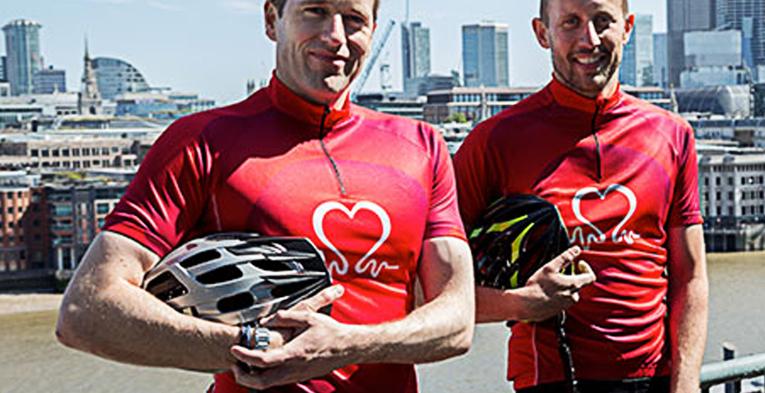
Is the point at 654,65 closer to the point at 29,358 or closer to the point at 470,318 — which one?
the point at 29,358

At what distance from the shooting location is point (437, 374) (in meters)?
6.62

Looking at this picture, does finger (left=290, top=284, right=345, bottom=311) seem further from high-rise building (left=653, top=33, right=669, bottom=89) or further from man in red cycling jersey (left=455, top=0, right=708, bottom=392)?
high-rise building (left=653, top=33, right=669, bottom=89)

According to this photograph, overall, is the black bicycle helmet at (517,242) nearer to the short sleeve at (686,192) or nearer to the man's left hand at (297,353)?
the short sleeve at (686,192)

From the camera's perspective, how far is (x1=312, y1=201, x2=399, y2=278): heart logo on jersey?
82 cm

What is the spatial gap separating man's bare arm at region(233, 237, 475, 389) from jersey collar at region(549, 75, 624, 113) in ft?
0.90

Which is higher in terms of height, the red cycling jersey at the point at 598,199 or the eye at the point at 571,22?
the eye at the point at 571,22

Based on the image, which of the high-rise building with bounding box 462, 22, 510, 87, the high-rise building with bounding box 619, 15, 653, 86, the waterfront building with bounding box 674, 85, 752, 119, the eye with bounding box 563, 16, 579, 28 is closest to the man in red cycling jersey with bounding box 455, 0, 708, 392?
the eye with bounding box 563, 16, 579, 28

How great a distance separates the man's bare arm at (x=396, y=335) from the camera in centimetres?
76

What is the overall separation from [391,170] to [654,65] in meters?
67.6

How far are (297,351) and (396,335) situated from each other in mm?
76

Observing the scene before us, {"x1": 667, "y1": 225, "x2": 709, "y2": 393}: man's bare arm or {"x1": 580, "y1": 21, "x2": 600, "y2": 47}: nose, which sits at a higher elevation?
{"x1": 580, "y1": 21, "x2": 600, "y2": 47}: nose

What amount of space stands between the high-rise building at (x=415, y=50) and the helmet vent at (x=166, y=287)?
190ft

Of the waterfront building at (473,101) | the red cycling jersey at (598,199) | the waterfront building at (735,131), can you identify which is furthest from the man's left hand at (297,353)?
the waterfront building at (473,101)

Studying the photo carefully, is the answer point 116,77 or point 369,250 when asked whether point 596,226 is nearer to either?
point 369,250
